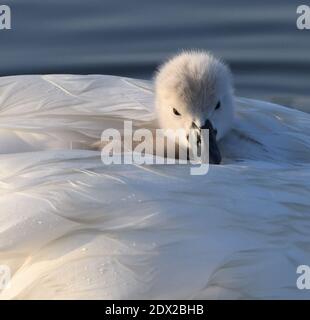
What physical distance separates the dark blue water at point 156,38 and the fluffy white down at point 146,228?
2.50 metres

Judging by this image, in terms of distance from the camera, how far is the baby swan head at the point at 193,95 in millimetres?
4520

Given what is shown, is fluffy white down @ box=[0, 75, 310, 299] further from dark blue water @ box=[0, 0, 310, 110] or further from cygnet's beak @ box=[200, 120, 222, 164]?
dark blue water @ box=[0, 0, 310, 110]

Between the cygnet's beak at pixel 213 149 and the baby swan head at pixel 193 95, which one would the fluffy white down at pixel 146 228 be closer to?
the cygnet's beak at pixel 213 149

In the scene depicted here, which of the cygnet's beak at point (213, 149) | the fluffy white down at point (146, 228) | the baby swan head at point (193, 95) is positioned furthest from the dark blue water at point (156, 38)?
the fluffy white down at point (146, 228)

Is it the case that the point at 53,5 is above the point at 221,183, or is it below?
above

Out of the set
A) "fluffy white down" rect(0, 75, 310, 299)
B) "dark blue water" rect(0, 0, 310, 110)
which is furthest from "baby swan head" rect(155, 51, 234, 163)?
"dark blue water" rect(0, 0, 310, 110)

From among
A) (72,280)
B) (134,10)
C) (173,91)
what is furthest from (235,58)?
(72,280)

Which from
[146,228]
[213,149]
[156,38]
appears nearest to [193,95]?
[213,149]

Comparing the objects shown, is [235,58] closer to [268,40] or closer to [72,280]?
[268,40]

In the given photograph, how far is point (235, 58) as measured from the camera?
6.52m

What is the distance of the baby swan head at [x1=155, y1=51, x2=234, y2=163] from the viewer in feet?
14.8

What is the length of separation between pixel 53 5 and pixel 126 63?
68 centimetres

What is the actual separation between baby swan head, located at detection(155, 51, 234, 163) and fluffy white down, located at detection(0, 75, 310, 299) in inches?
23.1

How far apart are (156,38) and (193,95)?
7.17 feet
